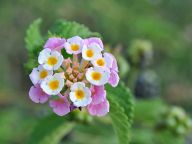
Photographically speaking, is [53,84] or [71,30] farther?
[71,30]

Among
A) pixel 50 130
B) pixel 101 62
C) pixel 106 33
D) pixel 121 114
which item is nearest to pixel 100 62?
pixel 101 62

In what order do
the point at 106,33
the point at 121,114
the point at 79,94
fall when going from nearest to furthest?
the point at 79,94, the point at 121,114, the point at 106,33

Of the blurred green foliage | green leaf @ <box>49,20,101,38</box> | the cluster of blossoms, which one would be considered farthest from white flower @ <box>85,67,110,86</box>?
the blurred green foliage

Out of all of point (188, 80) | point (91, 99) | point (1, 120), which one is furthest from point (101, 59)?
point (188, 80)

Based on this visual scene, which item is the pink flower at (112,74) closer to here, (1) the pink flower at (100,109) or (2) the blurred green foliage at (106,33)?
(1) the pink flower at (100,109)

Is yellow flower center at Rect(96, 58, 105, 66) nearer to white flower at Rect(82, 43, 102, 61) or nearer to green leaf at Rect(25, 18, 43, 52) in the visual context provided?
white flower at Rect(82, 43, 102, 61)

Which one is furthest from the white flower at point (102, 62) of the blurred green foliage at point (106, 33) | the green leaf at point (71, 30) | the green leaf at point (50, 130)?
the blurred green foliage at point (106, 33)

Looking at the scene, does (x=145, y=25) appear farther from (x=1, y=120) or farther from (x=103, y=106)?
(x=103, y=106)

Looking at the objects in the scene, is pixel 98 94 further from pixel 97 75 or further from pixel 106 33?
pixel 106 33
